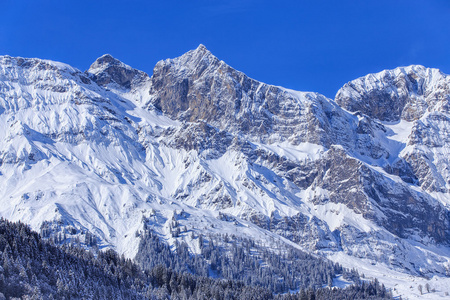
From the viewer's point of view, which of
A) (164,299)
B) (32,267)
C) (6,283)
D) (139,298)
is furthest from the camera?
(164,299)

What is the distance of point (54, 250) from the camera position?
181 m

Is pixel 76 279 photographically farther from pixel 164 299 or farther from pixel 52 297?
pixel 164 299

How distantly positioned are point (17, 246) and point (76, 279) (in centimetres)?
1961

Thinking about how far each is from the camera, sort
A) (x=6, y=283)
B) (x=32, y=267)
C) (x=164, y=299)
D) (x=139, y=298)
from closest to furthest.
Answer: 1. (x=6, y=283)
2. (x=32, y=267)
3. (x=139, y=298)
4. (x=164, y=299)

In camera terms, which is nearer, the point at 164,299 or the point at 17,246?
the point at 17,246

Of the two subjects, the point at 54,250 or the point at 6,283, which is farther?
the point at 54,250

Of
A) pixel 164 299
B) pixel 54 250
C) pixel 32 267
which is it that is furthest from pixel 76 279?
pixel 164 299

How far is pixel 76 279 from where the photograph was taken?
6324 inches

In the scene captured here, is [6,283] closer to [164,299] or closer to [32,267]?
[32,267]

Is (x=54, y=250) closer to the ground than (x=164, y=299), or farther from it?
farther from it

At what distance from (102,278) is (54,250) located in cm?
1744

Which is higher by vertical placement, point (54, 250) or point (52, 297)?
point (54, 250)

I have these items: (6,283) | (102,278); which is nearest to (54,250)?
(102,278)

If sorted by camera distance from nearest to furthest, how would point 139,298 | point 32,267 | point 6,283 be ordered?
1. point 6,283
2. point 32,267
3. point 139,298
